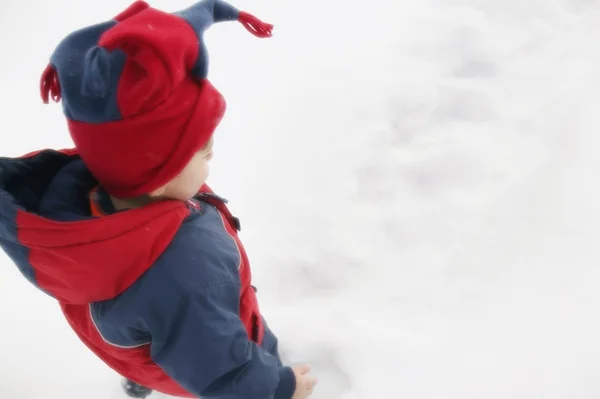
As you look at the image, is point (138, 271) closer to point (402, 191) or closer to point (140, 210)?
point (140, 210)

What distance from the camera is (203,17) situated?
602 mm

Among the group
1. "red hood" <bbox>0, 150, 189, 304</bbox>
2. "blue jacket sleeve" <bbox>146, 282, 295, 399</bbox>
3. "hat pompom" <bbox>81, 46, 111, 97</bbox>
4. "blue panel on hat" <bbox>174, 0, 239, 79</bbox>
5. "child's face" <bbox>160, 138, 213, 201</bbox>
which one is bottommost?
"blue jacket sleeve" <bbox>146, 282, 295, 399</bbox>

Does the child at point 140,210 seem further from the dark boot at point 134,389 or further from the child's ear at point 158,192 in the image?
the dark boot at point 134,389

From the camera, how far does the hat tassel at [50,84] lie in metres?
0.56

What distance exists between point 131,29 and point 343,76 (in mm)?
1107

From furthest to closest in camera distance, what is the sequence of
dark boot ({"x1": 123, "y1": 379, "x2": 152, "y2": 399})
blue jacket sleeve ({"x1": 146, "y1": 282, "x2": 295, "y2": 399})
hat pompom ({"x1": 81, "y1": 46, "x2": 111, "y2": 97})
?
dark boot ({"x1": 123, "y1": 379, "x2": 152, "y2": 399})
blue jacket sleeve ({"x1": 146, "y1": 282, "x2": 295, "y2": 399})
hat pompom ({"x1": 81, "y1": 46, "x2": 111, "y2": 97})

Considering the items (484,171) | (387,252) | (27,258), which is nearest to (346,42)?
(484,171)

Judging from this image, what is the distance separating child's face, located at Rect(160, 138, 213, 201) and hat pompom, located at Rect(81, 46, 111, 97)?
0.46ft

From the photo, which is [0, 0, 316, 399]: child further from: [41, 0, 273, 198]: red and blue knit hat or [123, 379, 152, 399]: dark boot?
[123, 379, 152, 399]: dark boot

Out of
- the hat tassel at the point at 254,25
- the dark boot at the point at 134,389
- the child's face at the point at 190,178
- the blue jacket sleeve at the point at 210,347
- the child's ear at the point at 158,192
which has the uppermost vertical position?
the hat tassel at the point at 254,25

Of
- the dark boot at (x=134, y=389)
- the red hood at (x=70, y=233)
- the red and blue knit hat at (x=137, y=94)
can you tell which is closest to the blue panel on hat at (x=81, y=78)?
the red and blue knit hat at (x=137, y=94)

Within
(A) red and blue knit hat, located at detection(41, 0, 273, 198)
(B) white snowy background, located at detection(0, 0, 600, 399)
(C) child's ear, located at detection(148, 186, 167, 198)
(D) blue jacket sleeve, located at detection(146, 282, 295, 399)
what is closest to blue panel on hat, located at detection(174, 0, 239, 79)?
(A) red and blue knit hat, located at detection(41, 0, 273, 198)

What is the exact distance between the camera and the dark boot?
0.98 metres

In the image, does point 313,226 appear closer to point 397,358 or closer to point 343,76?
point 397,358
